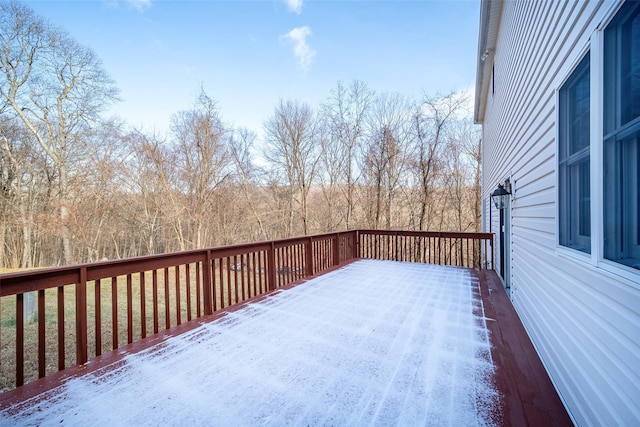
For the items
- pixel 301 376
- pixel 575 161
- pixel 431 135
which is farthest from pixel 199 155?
pixel 575 161

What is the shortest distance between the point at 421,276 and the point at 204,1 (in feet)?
30.6

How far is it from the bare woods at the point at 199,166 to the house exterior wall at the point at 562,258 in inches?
332

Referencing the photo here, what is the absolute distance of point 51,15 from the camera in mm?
10578

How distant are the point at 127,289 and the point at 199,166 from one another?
10464 millimetres

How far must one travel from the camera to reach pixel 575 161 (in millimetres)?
1795

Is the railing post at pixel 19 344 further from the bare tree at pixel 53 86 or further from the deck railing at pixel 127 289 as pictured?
the bare tree at pixel 53 86

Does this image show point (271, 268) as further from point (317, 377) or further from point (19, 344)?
point (19, 344)

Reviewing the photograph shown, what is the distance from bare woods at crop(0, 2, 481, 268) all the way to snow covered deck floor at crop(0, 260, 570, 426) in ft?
31.0

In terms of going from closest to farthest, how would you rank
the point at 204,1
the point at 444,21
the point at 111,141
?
the point at 204,1, the point at 444,21, the point at 111,141

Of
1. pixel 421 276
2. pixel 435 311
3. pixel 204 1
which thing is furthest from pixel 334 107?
pixel 435 311

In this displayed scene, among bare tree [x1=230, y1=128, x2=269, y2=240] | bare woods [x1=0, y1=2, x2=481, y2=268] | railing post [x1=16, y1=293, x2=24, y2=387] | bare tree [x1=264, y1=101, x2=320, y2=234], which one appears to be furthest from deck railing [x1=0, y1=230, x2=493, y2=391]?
bare tree [x1=264, y1=101, x2=320, y2=234]

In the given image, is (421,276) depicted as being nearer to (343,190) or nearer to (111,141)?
(343,190)

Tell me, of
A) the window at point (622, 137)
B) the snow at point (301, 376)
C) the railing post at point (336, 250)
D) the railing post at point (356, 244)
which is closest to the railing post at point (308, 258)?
the railing post at point (336, 250)

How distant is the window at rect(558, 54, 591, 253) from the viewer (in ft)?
5.38
